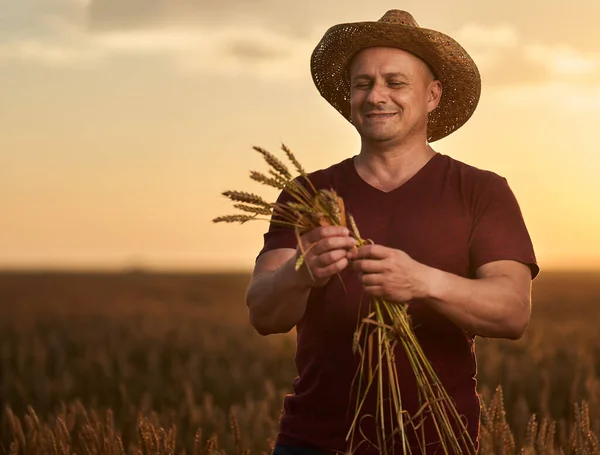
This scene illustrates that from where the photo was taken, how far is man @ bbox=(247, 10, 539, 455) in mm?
3152

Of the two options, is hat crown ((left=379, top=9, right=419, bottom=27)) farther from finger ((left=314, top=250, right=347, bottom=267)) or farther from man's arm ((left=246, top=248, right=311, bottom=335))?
finger ((left=314, top=250, right=347, bottom=267))

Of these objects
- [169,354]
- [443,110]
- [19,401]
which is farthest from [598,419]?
[169,354]

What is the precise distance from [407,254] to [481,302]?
257 mm

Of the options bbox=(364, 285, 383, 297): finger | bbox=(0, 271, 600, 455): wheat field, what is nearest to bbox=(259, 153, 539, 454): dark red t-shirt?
bbox=(364, 285, 383, 297): finger

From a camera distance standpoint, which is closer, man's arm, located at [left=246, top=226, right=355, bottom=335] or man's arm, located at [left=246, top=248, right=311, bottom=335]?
man's arm, located at [left=246, top=226, right=355, bottom=335]

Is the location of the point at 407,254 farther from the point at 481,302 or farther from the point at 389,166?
the point at 389,166

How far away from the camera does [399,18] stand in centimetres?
363

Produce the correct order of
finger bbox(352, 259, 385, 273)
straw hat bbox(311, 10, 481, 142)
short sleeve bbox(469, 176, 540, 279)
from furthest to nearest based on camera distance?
straw hat bbox(311, 10, 481, 142) → short sleeve bbox(469, 176, 540, 279) → finger bbox(352, 259, 385, 273)

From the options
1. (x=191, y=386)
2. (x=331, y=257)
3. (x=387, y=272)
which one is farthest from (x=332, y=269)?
(x=191, y=386)

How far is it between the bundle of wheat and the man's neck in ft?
0.72

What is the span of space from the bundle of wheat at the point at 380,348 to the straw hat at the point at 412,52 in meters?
0.68

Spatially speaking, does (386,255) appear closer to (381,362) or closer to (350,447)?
(381,362)

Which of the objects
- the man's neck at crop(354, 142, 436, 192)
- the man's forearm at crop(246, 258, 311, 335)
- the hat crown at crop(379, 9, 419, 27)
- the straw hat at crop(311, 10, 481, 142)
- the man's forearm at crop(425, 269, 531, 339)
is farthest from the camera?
the hat crown at crop(379, 9, 419, 27)

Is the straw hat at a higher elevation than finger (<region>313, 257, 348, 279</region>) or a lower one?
higher
